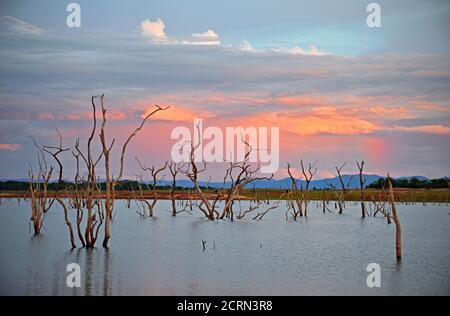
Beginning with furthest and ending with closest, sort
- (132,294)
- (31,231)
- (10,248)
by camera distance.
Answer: (31,231) < (10,248) < (132,294)

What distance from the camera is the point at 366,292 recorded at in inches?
643

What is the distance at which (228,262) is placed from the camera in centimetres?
2123

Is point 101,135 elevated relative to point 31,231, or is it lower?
elevated

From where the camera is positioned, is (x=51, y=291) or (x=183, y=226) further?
(x=183, y=226)

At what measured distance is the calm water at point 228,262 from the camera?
54.6 feet

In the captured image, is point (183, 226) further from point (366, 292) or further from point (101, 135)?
point (366, 292)

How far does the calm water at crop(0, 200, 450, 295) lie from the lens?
16656 millimetres

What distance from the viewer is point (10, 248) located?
2500cm

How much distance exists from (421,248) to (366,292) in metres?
10.9
